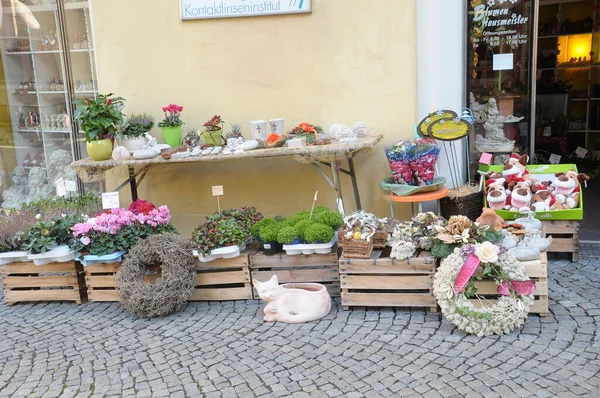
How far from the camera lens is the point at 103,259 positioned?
16.3 ft

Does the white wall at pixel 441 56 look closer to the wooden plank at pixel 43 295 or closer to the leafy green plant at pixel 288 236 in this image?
the leafy green plant at pixel 288 236

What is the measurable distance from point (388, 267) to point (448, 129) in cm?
166

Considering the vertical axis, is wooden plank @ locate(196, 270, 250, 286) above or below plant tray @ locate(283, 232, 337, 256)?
below

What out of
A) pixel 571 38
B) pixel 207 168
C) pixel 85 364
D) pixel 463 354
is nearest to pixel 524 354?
pixel 463 354

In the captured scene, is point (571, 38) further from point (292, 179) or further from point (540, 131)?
point (292, 179)

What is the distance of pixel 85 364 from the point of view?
4.01m

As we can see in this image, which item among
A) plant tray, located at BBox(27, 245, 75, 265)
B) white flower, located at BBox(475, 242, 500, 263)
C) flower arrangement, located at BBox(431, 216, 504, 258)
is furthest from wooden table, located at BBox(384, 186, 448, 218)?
plant tray, located at BBox(27, 245, 75, 265)

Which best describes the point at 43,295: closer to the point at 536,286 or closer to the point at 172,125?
the point at 172,125

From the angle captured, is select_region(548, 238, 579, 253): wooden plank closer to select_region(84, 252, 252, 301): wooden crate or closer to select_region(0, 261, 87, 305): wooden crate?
select_region(84, 252, 252, 301): wooden crate

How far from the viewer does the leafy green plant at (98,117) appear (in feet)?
18.2

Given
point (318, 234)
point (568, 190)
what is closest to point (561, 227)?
point (568, 190)

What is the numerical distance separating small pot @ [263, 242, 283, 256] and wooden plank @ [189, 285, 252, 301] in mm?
344

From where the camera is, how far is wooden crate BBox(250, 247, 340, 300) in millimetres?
4773

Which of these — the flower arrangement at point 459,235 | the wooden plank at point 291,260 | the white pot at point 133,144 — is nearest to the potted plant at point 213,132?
the white pot at point 133,144
